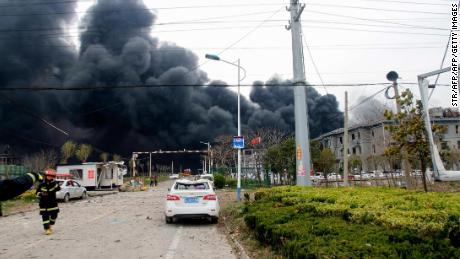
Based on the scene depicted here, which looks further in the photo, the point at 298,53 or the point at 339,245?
the point at 298,53

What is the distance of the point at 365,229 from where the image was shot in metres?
5.70

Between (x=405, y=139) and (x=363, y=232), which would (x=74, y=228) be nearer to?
(x=363, y=232)

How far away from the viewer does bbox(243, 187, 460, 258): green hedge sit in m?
4.42

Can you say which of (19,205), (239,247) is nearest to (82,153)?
(19,205)

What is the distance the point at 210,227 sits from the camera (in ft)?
36.0

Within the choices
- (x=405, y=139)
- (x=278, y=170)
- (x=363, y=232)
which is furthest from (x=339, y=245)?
(x=278, y=170)

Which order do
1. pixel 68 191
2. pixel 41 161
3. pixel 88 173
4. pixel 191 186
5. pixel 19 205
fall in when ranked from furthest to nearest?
pixel 41 161, pixel 88 173, pixel 68 191, pixel 19 205, pixel 191 186

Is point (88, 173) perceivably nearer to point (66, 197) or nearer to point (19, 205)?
point (66, 197)

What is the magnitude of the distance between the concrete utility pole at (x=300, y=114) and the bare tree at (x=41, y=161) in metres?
40.0

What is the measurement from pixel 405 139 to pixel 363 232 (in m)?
9.54

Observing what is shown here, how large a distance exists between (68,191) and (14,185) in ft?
63.1

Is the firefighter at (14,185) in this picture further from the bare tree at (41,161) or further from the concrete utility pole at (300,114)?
the bare tree at (41,161)

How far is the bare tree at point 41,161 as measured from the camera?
1897 inches

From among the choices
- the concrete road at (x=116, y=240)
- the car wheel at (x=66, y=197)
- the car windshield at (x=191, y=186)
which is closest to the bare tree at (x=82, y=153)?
the car wheel at (x=66, y=197)
